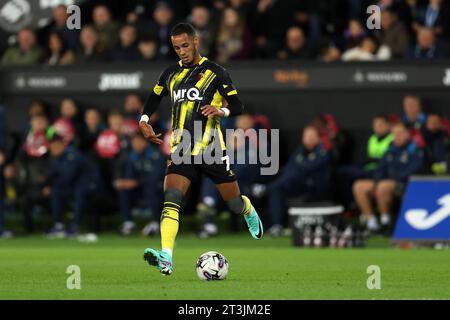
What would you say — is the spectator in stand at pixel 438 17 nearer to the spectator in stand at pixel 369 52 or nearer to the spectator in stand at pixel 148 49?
the spectator in stand at pixel 369 52

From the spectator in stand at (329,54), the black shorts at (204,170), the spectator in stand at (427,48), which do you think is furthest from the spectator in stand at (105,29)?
the black shorts at (204,170)

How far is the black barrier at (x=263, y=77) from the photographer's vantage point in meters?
19.1

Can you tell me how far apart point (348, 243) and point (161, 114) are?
5.54 metres

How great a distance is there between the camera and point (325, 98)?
19.7 metres

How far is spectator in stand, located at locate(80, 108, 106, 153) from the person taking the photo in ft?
66.5

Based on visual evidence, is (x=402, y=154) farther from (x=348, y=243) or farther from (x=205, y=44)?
(x=205, y=44)

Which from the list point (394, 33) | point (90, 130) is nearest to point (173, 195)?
point (394, 33)

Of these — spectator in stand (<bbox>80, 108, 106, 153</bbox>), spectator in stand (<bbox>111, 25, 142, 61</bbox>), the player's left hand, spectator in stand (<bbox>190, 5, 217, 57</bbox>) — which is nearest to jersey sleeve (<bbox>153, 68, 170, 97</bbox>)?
the player's left hand

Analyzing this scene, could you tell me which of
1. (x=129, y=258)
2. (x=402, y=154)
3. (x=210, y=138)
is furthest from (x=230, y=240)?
(x=210, y=138)

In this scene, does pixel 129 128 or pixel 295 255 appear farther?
pixel 129 128

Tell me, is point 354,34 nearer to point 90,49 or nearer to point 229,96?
point 90,49

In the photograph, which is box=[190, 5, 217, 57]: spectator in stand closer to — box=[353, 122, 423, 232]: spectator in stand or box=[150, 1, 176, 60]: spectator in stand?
box=[150, 1, 176, 60]: spectator in stand

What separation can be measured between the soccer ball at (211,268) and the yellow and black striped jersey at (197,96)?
103cm
